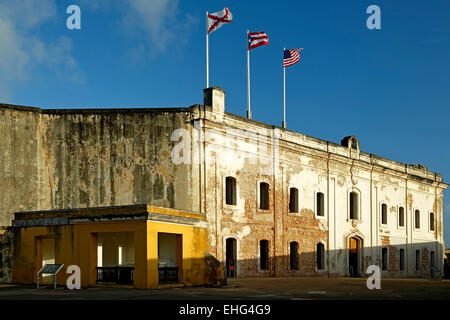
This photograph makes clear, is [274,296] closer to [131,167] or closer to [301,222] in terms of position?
[131,167]

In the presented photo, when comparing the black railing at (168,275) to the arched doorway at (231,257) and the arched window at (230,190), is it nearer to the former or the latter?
the arched doorway at (231,257)

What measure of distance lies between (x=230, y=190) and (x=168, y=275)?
24.8 ft

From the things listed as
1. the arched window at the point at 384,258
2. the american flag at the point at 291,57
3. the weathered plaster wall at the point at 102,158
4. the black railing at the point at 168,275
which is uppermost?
the american flag at the point at 291,57

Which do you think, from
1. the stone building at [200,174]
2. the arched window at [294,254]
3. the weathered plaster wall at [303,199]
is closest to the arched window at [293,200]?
the stone building at [200,174]

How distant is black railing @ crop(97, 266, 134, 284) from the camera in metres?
17.7

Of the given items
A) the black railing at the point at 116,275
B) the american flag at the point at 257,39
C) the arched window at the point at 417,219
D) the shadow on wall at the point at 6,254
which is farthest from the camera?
the arched window at the point at 417,219

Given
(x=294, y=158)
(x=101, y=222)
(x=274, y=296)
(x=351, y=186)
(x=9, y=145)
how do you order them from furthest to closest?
(x=351, y=186), (x=294, y=158), (x=9, y=145), (x=101, y=222), (x=274, y=296)

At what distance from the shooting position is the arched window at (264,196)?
88.1 feet

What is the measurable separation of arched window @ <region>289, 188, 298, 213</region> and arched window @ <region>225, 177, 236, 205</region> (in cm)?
441

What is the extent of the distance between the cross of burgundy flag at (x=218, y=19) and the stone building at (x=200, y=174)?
305 cm

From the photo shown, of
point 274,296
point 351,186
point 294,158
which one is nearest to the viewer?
point 274,296
